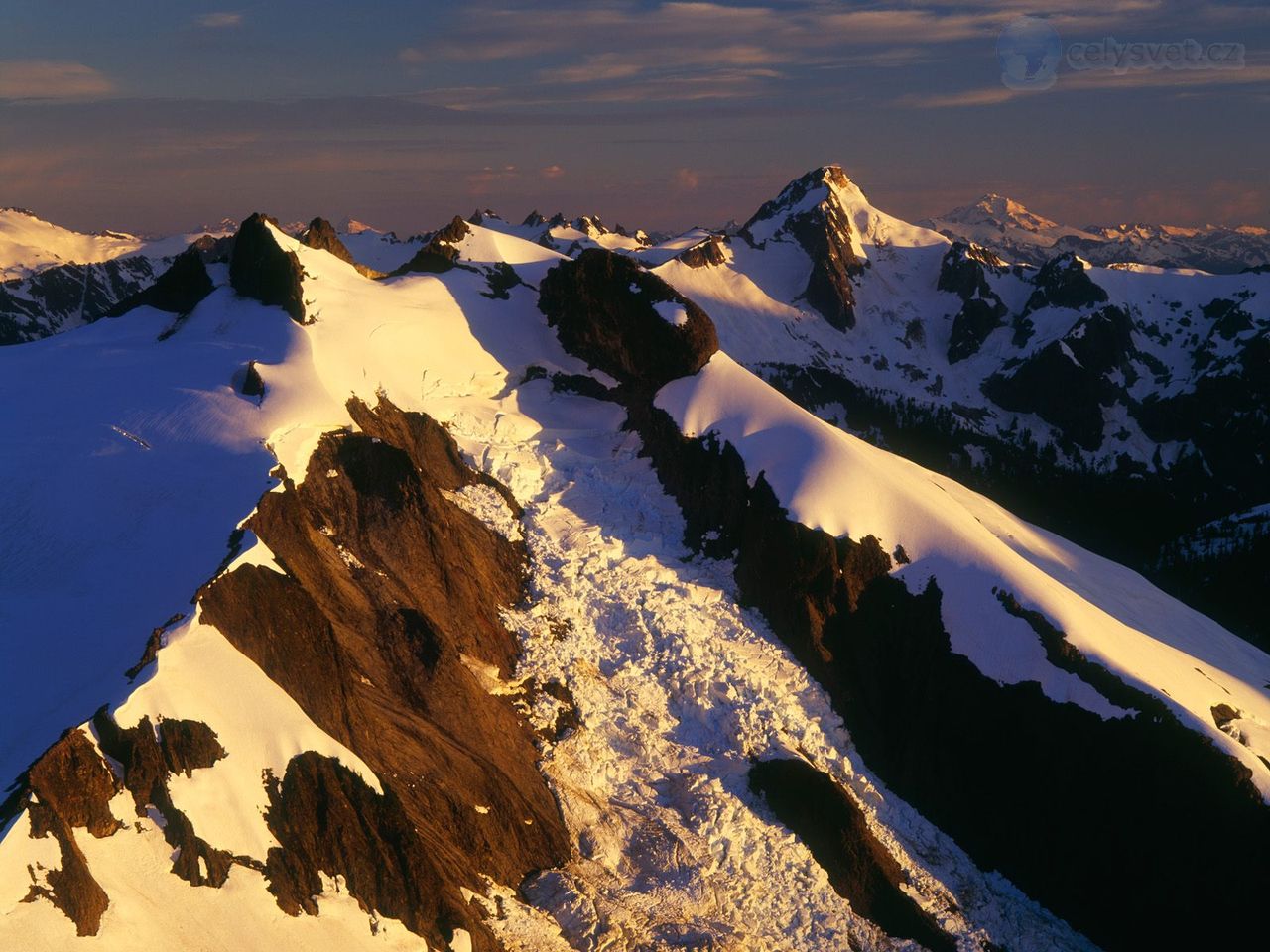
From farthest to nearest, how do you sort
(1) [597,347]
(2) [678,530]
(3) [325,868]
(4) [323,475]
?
(1) [597,347], (2) [678,530], (4) [323,475], (3) [325,868]

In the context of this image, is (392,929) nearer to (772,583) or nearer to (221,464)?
(221,464)

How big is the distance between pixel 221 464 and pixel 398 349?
21.0 metres

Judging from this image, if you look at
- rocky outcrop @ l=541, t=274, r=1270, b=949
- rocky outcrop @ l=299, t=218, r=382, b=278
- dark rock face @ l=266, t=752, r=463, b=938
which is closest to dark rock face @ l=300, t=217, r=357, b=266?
rocky outcrop @ l=299, t=218, r=382, b=278

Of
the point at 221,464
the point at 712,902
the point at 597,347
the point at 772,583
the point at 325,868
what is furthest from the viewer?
the point at 597,347

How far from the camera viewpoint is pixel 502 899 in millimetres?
41469

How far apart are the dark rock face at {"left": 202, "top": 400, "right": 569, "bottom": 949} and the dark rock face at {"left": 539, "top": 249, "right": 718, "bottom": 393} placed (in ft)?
66.6

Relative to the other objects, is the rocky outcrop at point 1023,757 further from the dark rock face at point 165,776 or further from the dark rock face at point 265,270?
the dark rock face at point 165,776

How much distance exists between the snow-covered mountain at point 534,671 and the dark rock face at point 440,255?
25.6 feet

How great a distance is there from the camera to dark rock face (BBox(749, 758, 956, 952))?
46.0m

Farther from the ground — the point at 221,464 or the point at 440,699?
the point at 221,464

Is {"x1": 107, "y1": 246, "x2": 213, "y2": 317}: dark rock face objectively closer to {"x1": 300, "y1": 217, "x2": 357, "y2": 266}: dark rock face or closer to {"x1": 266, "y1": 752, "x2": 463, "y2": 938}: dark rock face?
{"x1": 300, "y1": 217, "x2": 357, "y2": 266}: dark rock face

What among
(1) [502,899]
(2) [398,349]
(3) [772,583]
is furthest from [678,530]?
(1) [502,899]

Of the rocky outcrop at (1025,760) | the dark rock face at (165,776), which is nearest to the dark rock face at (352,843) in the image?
the dark rock face at (165,776)

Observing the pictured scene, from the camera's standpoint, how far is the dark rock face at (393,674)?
3759cm
